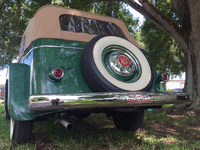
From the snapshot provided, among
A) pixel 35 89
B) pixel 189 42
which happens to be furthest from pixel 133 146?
pixel 189 42

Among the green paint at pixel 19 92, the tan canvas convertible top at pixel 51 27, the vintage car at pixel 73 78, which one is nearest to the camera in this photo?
the vintage car at pixel 73 78

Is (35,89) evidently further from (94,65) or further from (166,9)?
(166,9)

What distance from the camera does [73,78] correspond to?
258cm

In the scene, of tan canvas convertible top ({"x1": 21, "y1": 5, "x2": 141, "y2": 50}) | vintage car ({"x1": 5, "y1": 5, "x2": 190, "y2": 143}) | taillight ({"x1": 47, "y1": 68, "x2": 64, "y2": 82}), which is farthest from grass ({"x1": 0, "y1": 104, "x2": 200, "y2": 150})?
tan canvas convertible top ({"x1": 21, "y1": 5, "x2": 141, "y2": 50})

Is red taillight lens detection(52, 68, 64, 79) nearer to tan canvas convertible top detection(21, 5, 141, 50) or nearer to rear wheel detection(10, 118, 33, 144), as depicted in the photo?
tan canvas convertible top detection(21, 5, 141, 50)

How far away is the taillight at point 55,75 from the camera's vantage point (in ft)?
7.79

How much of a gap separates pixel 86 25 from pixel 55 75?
4.77 ft

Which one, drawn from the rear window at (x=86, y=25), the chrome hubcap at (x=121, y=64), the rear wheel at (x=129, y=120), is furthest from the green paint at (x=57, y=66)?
the rear wheel at (x=129, y=120)

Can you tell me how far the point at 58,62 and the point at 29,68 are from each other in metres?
0.41

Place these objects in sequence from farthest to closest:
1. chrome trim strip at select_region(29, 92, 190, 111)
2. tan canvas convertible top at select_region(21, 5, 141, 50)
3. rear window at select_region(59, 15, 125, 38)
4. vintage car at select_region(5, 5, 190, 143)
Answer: rear window at select_region(59, 15, 125, 38) < tan canvas convertible top at select_region(21, 5, 141, 50) < vintage car at select_region(5, 5, 190, 143) < chrome trim strip at select_region(29, 92, 190, 111)

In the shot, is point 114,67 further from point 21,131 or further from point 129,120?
point 21,131

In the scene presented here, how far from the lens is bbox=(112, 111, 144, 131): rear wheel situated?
3.32 metres

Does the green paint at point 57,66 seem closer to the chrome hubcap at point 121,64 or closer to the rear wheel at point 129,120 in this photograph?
the chrome hubcap at point 121,64

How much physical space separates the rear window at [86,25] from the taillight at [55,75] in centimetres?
100
